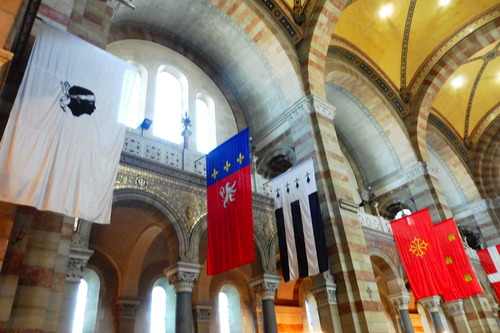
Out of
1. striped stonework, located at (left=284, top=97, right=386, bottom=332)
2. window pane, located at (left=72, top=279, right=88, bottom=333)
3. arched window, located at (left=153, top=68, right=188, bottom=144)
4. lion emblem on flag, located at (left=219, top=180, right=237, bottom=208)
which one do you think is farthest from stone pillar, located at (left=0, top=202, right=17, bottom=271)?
arched window, located at (left=153, top=68, right=188, bottom=144)

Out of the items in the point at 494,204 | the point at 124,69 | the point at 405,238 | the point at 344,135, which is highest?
the point at 344,135

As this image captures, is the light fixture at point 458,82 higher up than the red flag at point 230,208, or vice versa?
the light fixture at point 458,82

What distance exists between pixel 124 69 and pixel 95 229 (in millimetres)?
5652

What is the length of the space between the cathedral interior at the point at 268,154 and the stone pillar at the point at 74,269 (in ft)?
0.08

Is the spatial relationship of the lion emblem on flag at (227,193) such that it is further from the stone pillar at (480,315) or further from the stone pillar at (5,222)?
the stone pillar at (480,315)

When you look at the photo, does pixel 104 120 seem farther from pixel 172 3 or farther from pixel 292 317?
pixel 292 317

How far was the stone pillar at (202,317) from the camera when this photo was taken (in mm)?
10578

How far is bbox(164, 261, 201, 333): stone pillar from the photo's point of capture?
7281 millimetres

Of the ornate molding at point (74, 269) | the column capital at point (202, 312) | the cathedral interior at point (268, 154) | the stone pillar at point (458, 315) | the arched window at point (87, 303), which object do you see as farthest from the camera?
the stone pillar at point (458, 315)

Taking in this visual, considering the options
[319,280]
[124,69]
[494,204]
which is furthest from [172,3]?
[494,204]

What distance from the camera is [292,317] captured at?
505 inches

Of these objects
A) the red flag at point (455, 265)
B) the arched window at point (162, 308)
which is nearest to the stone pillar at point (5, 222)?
the arched window at point (162, 308)

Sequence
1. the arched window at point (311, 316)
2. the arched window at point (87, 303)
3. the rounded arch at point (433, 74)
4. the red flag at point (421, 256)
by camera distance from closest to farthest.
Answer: the arched window at point (87, 303) → the red flag at point (421, 256) → the arched window at point (311, 316) → the rounded arch at point (433, 74)

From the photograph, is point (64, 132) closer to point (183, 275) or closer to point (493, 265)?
point (183, 275)
